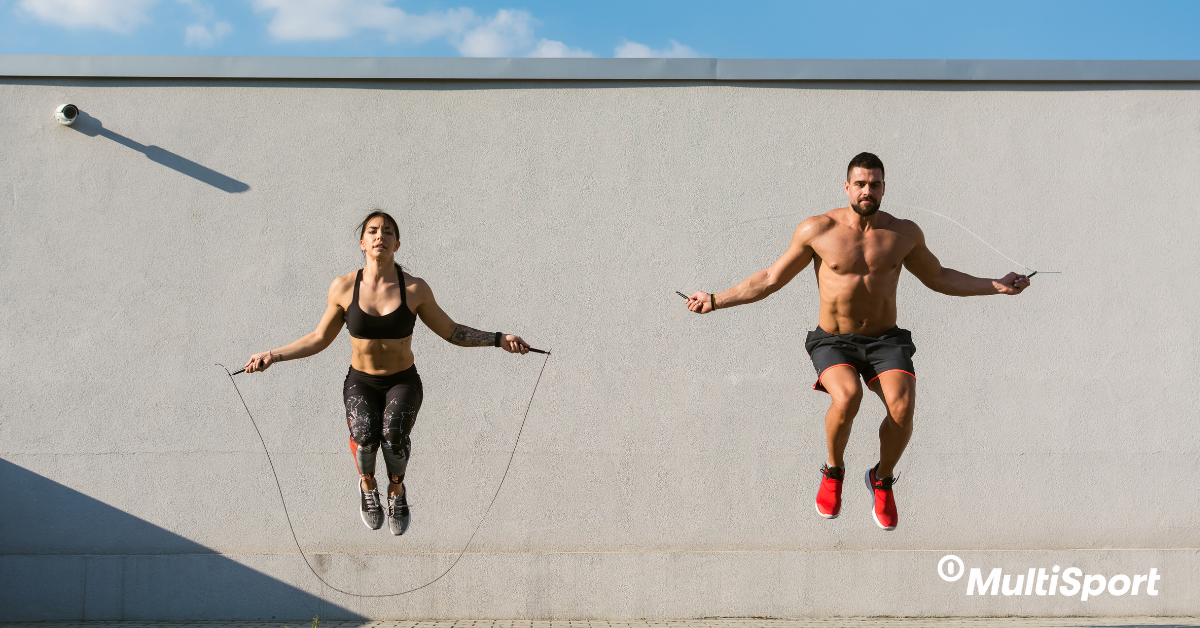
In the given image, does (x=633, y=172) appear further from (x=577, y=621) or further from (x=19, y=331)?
(x=19, y=331)

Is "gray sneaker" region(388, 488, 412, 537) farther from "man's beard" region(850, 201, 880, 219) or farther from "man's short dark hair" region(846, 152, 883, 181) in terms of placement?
"man's short dark hair" region(846, 152, 883, 181)

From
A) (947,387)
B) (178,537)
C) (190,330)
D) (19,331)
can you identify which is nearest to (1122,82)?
(947,387)

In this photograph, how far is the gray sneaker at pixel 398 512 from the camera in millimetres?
6137

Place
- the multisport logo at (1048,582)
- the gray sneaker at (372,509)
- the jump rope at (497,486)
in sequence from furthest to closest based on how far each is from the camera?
the multisport logo at (1048,582), the jump rope at (497,486), the gray sneaker at (372,509)

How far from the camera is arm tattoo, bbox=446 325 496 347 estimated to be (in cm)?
570

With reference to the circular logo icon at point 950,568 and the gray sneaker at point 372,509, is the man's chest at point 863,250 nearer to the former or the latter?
the gray sneaker at point 372,509

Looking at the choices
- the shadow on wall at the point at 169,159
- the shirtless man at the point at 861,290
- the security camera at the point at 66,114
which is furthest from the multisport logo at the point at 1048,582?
the security camera at the point at 66,114

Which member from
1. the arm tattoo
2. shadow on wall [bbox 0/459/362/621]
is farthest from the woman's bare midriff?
shadow on wall [bbox 0/459/362/621]

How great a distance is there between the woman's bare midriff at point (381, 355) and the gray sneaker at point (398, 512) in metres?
0.93

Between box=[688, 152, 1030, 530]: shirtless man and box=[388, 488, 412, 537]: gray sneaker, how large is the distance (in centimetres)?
257

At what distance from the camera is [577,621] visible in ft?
26.0

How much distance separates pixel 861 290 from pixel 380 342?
3.00 metres

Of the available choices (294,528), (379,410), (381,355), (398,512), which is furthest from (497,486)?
(381,355)

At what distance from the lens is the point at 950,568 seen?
784 cm
